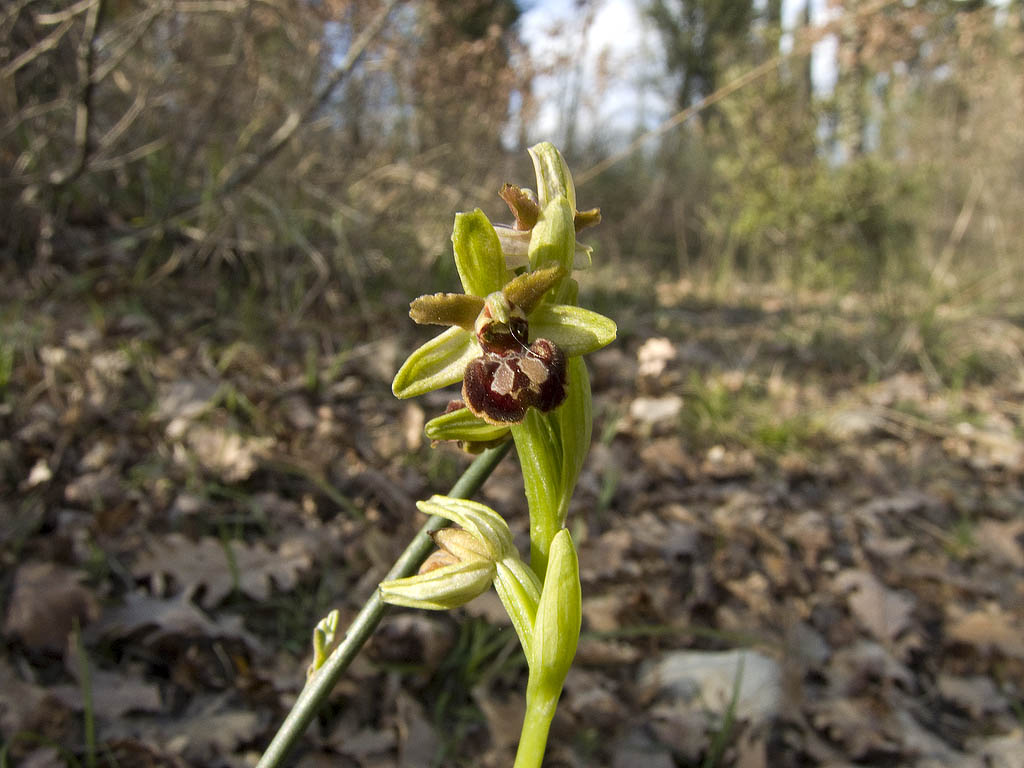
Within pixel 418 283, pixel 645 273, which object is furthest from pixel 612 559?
pixel 645 273

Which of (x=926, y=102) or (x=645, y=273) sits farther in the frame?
(x=926, y=102)

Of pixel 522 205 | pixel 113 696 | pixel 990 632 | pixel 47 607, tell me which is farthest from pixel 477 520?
pixel 990 632

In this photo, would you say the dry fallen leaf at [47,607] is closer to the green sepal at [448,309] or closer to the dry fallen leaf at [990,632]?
the green sepal at [448,309]

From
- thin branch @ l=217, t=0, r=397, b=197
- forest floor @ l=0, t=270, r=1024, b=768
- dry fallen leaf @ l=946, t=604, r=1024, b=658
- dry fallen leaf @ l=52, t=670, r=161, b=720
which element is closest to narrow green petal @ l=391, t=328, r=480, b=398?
forest floor @ l=0, t=270, r=1024, b=768

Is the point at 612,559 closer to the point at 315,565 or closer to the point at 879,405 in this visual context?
the point at 315,565

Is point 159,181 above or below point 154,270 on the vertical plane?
above

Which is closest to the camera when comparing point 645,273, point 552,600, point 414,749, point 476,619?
point 552,600

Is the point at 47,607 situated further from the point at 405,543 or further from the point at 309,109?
the point at 309,109
